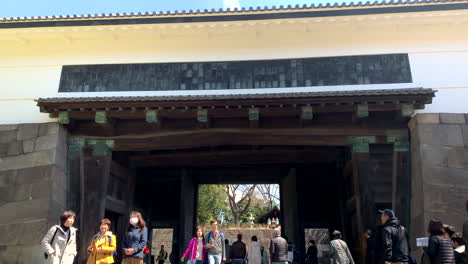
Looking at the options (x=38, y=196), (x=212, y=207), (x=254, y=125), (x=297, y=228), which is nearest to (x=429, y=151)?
(x=254, y=125)

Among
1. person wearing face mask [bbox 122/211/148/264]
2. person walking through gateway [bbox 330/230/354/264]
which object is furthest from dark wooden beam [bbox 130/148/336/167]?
person wearing face mask [bbox 122/211/148/264]

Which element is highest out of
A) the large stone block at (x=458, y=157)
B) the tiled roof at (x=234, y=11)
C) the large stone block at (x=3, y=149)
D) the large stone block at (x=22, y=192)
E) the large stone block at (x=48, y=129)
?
the tiled roof at (x=234, y=11)

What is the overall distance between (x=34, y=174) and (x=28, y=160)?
0.40 m

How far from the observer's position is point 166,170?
12180mm

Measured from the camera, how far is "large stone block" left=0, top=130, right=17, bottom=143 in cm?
848

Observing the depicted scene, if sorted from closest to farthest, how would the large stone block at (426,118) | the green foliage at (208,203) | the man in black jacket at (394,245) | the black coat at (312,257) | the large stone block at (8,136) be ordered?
the man in black jacket at (394,245) → the large stone block at (426,118) → the large stone block at (8,136) → the black coat at (312,257) → the green foliage at (208,203)

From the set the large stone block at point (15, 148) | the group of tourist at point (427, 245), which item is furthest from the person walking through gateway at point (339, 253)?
the large stone block at point (15, 148)

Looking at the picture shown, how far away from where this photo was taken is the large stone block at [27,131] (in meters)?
8.36

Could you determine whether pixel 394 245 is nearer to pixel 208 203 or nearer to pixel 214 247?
pixel 214 247

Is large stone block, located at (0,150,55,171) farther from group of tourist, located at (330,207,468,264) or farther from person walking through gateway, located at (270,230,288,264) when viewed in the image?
group of tourist, located at (330,207,468,264)

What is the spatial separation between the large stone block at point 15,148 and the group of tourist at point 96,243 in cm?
413

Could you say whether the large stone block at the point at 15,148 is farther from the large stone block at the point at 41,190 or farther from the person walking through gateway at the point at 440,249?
the person walking through gateway at the point at 440,249

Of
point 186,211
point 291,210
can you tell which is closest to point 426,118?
point 291,210

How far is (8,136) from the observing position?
8.52 meters
